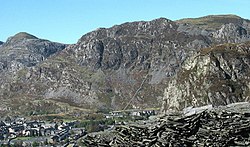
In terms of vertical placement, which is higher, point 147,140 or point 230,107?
point 230,107

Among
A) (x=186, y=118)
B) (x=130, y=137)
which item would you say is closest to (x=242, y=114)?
(x=186, y=118)

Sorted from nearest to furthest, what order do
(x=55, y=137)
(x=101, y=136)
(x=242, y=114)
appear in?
(x=242, y=114)
(x=101, y=136)
(x=55, y=137)

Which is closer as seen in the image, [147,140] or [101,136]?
→ [147,140]

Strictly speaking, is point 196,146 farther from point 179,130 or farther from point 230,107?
point 230,107

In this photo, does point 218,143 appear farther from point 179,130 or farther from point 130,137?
point 130,137

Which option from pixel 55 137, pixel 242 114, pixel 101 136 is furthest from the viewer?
pixel 55 137

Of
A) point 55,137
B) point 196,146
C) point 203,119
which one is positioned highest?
point 203,119
